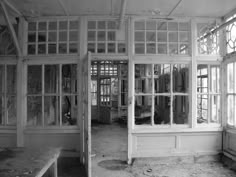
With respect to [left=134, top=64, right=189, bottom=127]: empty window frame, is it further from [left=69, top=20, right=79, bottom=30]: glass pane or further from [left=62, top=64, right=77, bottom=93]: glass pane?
[left=62, top=64, right=77, bottom=93]: glass pane

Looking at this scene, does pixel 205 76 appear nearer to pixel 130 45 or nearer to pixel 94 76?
pixel 130 45

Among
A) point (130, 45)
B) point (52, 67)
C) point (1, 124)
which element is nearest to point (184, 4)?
point (130, 45)

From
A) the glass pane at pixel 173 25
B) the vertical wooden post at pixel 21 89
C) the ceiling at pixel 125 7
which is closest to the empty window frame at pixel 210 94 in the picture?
the glass pane at pixel 173 25

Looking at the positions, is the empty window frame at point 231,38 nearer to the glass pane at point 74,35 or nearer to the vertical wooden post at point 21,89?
the glass pane at point 74,35

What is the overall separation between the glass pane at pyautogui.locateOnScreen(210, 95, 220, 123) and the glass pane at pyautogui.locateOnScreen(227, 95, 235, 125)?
19cm

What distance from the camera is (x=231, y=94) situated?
4.48m

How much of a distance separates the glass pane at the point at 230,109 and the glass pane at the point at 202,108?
424mm

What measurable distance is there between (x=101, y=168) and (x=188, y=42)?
10.1ft

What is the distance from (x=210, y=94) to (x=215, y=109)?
371 millimetres

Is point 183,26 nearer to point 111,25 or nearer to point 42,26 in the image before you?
point 111,25

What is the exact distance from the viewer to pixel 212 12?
4426 millimetres

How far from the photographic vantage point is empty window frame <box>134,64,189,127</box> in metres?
4.51

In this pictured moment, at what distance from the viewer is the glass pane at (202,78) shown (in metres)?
4.81

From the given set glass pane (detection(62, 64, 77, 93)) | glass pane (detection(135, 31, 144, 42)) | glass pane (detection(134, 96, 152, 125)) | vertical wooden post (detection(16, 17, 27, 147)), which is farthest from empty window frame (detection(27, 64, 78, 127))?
glass pane (detection(134, 96, 152, 125))
